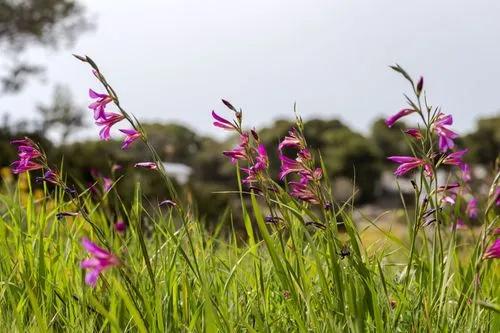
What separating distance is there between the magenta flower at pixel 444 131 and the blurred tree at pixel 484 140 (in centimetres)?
4894

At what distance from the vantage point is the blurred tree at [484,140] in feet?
162

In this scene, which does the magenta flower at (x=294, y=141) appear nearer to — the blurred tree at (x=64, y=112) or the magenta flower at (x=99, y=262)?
the magenta flower at (x=99, y=262)

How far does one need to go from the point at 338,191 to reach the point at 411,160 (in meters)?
43.4

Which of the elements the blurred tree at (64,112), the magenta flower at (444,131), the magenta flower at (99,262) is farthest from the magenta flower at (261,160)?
the blurred tree at (64,112)

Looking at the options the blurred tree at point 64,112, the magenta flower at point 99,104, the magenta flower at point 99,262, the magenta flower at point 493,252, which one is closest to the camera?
the magenta flower at point 99,262

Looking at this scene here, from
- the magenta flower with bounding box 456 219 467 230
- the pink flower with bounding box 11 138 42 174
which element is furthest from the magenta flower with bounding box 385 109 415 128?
the magenta flower with bounding box 456 219 467 230

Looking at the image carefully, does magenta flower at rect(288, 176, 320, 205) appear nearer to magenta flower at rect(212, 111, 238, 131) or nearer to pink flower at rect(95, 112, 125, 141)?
magenta flower at rect(212, 111, 238, 131)

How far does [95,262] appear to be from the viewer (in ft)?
4.90

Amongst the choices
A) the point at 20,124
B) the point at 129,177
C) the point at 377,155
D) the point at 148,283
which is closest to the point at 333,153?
the point at 377,155

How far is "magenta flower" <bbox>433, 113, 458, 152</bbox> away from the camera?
6.61 feet

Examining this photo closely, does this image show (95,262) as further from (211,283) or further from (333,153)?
(333,153)

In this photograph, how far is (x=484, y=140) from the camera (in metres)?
49.9

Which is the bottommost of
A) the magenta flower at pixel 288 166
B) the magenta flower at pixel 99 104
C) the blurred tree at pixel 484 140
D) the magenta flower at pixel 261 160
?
the blurred tree at pixel 484 140

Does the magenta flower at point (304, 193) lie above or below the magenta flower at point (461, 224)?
above
